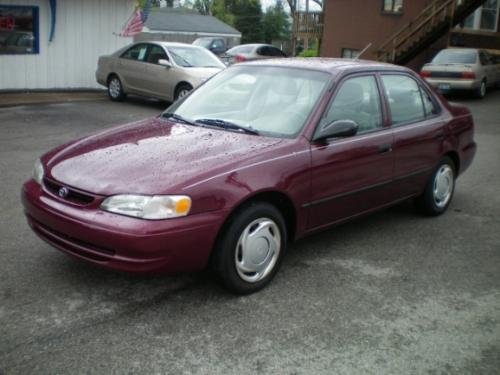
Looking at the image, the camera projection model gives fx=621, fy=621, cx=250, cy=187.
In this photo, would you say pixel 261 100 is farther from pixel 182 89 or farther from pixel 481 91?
pixel 481 91

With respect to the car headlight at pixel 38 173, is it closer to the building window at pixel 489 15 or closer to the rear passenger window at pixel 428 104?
the rear passenger window at pixel 428 104

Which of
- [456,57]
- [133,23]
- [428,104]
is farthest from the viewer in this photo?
[456,57]

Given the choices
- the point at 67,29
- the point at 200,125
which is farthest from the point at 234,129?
the point at 67,29

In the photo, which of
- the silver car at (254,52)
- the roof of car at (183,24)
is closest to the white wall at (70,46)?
the silver car at (254,52)

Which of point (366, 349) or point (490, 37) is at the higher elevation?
point (490, 37)

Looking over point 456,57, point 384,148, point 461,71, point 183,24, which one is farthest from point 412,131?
point 183,24

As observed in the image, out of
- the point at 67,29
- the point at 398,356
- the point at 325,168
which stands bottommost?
the point at 398,356

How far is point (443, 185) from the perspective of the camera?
622 centimetres

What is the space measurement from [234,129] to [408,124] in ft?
5.89

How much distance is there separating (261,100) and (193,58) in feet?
30.3

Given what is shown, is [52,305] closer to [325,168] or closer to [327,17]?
[325,168]

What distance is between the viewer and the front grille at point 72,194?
3828mm

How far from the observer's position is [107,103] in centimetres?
1437

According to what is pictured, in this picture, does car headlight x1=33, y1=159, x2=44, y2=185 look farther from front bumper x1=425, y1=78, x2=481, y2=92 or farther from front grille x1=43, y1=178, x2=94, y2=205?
front bumper x1=425, y1=78, x2=481, y2=92
